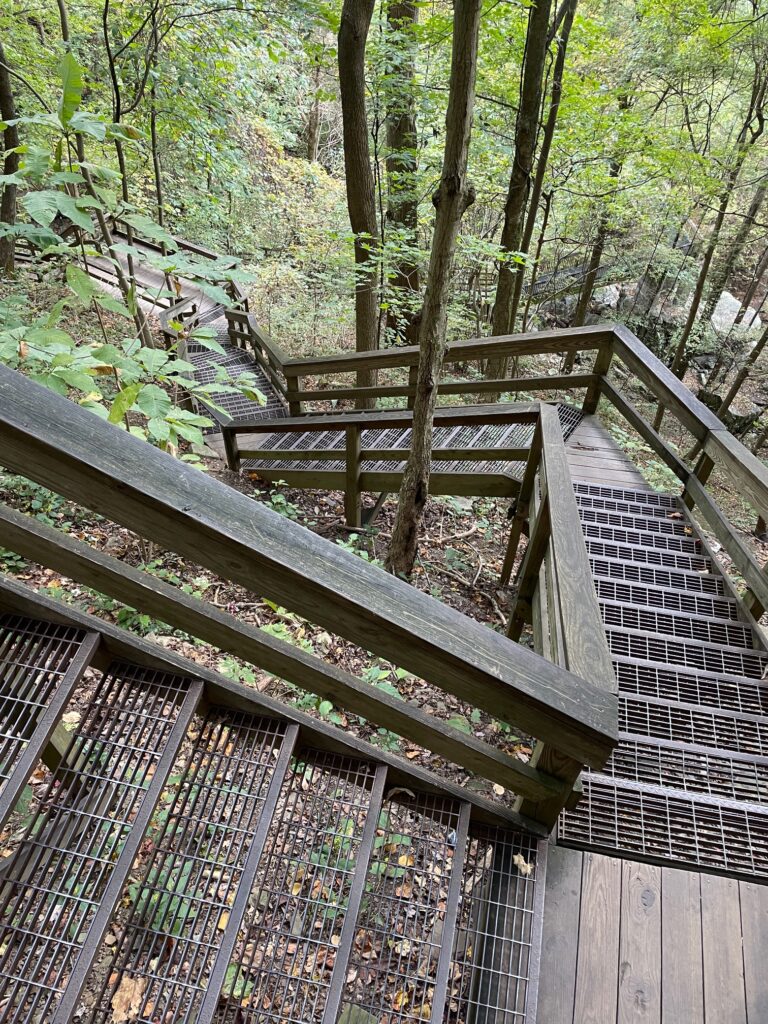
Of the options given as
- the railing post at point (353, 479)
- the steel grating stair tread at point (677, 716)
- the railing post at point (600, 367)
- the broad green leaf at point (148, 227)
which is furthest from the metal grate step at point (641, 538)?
the broad green leaf at point (148, 227)

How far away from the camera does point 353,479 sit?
5.54 m

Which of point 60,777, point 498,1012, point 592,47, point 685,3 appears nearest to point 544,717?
point 498,1012

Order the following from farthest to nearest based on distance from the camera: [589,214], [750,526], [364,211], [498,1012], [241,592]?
[589,214], [750,526], [364,211], [241,592], [498,1012]

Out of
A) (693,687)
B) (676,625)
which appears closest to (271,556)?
(693,687)

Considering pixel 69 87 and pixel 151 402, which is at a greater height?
pixel 69 87

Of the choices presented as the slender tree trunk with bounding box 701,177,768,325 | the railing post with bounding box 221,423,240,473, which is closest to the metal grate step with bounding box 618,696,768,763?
the railing post with bounding box 221,423,240,473

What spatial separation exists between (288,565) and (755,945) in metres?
2.11

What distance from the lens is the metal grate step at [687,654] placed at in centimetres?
304

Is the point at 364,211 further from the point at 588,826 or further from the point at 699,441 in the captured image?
the point at 588,826

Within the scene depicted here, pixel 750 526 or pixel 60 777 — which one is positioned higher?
pixel 60 777

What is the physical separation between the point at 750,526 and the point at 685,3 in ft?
27.9

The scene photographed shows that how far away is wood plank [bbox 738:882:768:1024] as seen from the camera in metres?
1.81

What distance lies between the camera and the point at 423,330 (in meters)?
4.10

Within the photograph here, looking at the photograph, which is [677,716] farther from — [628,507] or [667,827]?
[628,507]
